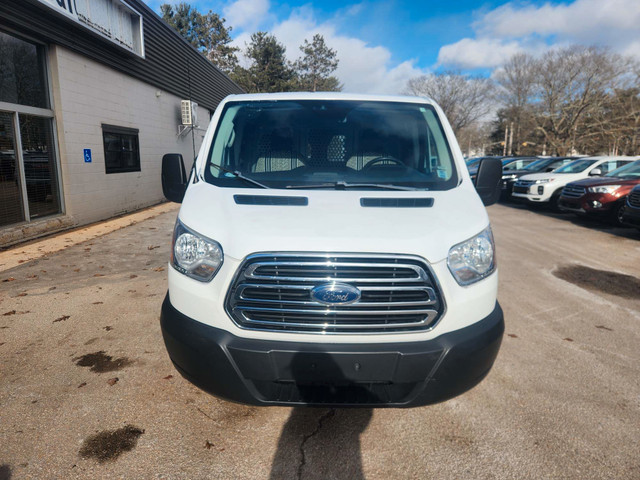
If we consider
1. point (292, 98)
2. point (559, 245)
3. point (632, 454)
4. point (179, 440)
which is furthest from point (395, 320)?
point (559, 245)

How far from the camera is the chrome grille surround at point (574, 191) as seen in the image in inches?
424

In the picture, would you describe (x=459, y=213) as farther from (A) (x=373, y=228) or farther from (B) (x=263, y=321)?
(B) (x=263, y=321)

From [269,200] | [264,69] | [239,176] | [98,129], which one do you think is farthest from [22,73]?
[264,69]

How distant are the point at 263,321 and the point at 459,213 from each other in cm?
127

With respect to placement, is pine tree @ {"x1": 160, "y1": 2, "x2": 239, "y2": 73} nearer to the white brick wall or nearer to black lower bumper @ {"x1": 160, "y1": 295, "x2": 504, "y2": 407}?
the white brick wall

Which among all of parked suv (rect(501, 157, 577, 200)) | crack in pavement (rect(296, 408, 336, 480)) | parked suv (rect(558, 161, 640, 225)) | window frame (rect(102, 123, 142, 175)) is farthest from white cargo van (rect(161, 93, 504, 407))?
parked suv (rect(501, 157, 577, 200))

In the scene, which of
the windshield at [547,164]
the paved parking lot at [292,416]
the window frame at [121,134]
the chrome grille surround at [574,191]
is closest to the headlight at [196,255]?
the paved parking lot at [292,416]

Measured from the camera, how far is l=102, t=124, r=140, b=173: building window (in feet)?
34.8

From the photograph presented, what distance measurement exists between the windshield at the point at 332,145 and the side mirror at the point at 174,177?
31 cm

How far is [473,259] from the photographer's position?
2291 mm

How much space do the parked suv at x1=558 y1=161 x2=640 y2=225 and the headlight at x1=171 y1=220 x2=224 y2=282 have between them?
10310mm

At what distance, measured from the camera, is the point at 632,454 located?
7.86 feet

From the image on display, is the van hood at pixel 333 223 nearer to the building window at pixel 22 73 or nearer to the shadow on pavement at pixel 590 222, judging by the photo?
the building window at pixel 22 73

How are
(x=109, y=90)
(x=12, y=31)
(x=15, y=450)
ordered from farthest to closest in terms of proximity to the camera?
(x=109, y=90) → (x=12, y=31) → (x=15, y=450)
